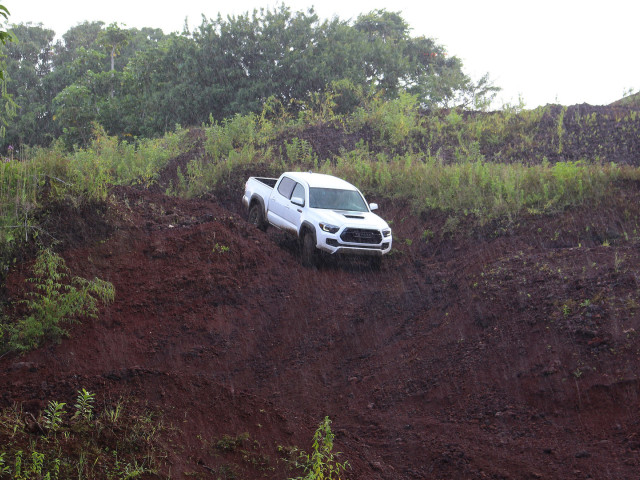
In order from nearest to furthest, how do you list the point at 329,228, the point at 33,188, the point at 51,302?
the point at 51,302 < the point at 33,188 < the point at 329,228

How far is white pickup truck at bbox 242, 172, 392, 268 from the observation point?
41.4 ft

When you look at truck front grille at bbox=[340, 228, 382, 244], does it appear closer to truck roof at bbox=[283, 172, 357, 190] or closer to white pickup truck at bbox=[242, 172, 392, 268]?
white pickup truck at bbox=[242, 172, 392, 268]

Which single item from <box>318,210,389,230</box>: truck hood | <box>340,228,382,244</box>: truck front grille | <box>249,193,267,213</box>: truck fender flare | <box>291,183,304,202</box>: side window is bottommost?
<box>340,228,382,244</box>: truck front grille

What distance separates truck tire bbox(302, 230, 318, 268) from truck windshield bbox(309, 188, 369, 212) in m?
0.89

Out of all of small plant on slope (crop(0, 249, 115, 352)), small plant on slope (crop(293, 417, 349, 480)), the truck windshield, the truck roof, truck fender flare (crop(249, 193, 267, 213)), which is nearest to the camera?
small plant on slope (crop(293, 417, 349, 480))

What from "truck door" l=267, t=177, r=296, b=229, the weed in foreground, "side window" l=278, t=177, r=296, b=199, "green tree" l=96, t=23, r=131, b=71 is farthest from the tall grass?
"green tree" l=96, t=23, r=131, b=71

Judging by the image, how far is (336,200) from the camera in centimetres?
1398

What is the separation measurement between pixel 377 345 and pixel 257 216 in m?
6.46

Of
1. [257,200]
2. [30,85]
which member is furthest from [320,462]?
[30,85]

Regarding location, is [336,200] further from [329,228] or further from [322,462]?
[322,462]

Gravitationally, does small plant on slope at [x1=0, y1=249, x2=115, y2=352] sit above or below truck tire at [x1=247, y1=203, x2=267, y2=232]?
below

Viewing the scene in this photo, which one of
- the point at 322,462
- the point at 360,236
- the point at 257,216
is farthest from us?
the point at 257,216

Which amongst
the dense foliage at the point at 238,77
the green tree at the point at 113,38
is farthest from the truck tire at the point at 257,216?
the green tree at the point at 113,38

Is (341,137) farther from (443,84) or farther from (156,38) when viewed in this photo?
(156,38)
